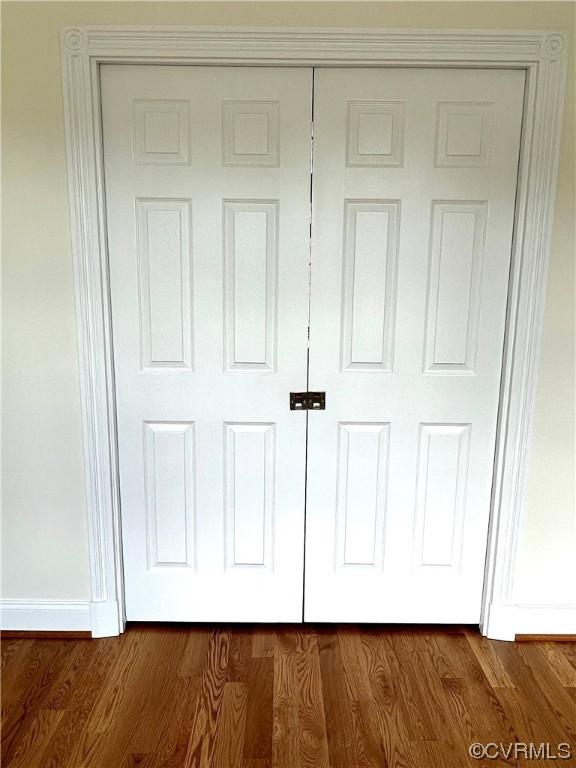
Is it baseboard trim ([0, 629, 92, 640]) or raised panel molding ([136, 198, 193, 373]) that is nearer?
raised panel molding ([136, 198, 193, 373])

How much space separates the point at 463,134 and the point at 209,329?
1.09 meters

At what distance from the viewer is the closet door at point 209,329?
1.88m

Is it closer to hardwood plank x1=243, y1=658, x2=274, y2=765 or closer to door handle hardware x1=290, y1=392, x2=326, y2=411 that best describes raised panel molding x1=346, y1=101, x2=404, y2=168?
door handle hardware x1=290, y1=392, x2=326, y2=411

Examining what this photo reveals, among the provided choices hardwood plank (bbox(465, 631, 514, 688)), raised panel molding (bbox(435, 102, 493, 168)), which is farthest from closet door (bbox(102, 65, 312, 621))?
hardwood plank (bbox(465, 631, 514, 688))

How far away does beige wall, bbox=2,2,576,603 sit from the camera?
1.78 meters

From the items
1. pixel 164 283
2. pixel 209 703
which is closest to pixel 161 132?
pixel 164 283

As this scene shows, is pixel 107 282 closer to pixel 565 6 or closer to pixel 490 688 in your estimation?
pixel 565 6

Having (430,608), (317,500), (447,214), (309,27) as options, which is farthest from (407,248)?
(430,608)

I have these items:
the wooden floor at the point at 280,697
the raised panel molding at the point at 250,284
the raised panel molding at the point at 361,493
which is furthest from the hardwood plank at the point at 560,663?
the raised panel molding at the point at 250,284

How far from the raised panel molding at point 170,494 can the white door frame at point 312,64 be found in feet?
0.43

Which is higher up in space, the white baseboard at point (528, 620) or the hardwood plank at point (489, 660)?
the white baseboard at point (528, 620)

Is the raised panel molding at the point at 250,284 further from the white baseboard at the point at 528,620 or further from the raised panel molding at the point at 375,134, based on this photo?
the white baseboard at the point at 528,620

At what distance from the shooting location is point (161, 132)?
1883 mm

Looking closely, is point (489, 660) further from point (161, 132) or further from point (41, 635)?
point (161, 132)
